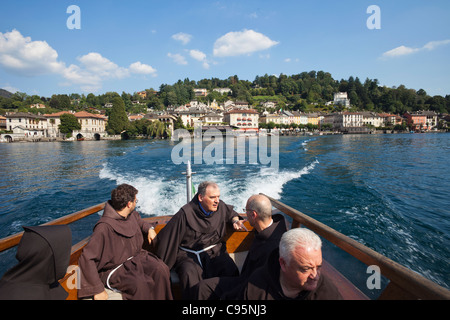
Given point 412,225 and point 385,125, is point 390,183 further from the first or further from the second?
point 385,125

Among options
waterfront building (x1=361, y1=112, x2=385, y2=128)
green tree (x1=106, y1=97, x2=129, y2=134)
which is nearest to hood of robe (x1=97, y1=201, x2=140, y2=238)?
green tree (x1=106, y1=97, x2=129, y2=134)

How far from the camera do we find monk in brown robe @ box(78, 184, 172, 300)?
86.4 inches

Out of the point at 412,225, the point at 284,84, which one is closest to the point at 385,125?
the point at 284,84

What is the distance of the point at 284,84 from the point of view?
171125 mm

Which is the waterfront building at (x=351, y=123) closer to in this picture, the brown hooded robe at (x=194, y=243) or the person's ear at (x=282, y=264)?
the brown hooded robe at (x=194, y=243)

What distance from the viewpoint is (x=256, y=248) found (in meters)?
2.22

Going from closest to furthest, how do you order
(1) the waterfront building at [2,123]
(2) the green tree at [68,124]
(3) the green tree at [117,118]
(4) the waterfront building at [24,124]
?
1. (4) the waterfront building at [24,124]
2. (2) the green tree at [68,124]
3. (3) the green tree at [117,118]
4. (1) the waterfront building at [2,123]

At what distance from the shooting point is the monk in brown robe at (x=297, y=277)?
4.59 ft

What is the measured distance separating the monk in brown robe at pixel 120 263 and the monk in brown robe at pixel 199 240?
10.6 inches

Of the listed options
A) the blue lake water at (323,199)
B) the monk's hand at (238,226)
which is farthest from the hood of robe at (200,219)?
the blue lake water at (323,199)

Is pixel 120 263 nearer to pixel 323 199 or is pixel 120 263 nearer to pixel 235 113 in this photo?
pixel 323 199

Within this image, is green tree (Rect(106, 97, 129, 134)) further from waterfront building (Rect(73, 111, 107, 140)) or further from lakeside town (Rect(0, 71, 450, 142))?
waterfront building (Rect(73, 111, 107, 140))

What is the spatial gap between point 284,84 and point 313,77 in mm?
37548

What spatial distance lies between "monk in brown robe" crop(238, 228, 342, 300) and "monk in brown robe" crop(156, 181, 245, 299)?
1293 millimetres
